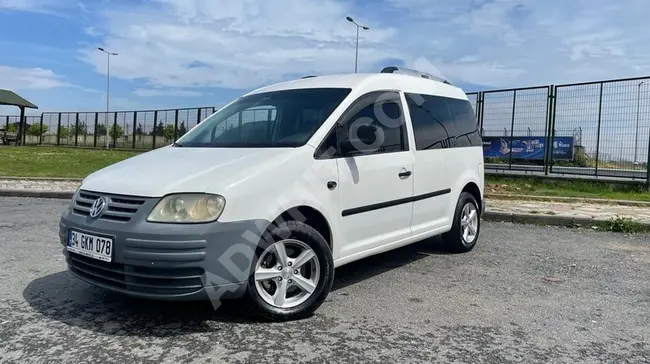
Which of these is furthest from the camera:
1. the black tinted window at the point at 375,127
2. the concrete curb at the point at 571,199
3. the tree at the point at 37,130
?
the tree at the point at 37,130

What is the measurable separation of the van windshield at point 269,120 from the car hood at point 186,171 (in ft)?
0.85

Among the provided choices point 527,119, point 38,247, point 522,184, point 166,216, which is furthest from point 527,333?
point 527,119

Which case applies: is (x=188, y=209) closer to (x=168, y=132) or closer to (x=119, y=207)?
(x=119, y=207)

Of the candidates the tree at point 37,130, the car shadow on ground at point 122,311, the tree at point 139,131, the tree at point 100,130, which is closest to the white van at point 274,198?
the car shadow on ground at point 122,311

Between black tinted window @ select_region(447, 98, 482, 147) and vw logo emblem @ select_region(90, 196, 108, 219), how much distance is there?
12.6 feet

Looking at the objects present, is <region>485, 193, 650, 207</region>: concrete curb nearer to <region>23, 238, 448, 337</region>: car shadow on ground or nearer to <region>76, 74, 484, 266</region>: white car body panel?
<region>76, 74, 484, 266</region>: white car body panel

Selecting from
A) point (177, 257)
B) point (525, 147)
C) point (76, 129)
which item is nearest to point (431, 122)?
point (177, 257)

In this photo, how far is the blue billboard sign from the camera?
42.2 ft

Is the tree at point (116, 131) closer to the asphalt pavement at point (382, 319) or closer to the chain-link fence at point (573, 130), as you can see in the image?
the chain-link fence at point (573, 130)

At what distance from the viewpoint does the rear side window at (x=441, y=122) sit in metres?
5.17

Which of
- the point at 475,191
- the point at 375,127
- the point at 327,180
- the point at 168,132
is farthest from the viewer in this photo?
the point at 168,132

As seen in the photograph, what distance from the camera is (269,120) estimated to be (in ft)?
15.1

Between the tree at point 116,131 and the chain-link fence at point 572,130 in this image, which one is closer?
the chain-link fence at point 572,130

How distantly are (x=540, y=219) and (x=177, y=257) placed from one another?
654 cm
